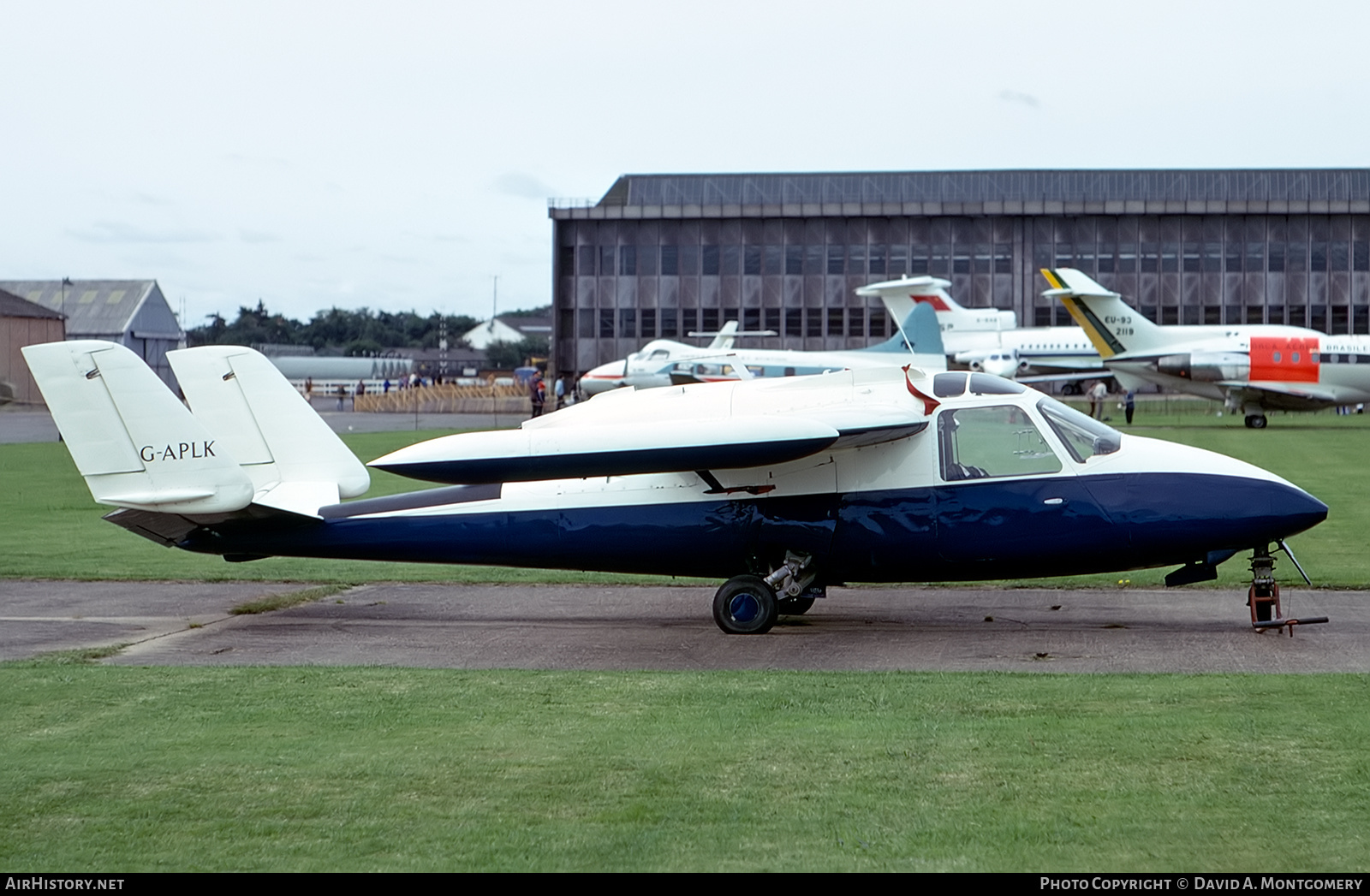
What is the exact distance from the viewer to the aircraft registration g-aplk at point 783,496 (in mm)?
11727

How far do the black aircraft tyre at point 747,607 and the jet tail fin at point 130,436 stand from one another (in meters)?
4.25

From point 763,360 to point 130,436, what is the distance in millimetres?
40449

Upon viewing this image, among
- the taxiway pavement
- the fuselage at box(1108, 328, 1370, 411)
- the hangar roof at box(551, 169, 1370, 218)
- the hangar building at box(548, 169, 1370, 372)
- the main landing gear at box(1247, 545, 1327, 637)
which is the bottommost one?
the taxiway pavement

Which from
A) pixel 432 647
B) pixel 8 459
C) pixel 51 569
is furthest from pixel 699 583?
pixel 8 459

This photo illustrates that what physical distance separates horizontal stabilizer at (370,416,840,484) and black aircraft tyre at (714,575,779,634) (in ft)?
4.13

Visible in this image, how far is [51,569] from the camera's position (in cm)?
1648

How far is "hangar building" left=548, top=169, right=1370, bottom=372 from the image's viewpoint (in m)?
93.2

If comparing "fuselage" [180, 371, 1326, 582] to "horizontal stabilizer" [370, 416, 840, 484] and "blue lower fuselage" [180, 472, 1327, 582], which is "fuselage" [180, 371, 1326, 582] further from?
"horizontal stabilizer" [370, 416, 840, 484]

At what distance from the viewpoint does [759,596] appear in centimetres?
1212

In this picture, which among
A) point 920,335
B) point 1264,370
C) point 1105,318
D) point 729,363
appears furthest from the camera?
point 1105,318

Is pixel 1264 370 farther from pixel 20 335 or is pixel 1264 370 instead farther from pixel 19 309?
pixel 19 309

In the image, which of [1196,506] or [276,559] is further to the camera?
[276,559]

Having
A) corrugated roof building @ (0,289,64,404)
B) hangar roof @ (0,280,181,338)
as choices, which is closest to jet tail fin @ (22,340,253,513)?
corrugated roof building @ (0,289,64,404)

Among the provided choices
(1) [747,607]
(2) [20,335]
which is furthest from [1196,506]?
(2) [20,335]
